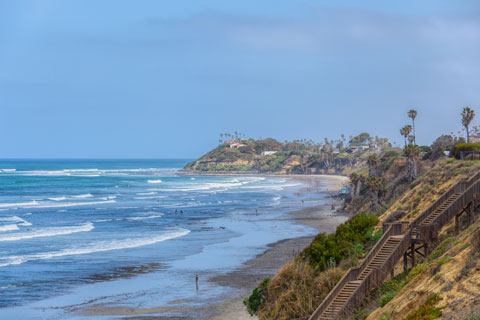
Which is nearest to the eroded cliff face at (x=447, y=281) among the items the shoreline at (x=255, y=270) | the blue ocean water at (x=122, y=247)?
the shoreline at (x=255, y=270)

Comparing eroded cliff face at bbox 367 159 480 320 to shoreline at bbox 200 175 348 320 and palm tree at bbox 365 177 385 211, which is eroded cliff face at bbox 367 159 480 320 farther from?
palm tree at bbox 365 177 385 211

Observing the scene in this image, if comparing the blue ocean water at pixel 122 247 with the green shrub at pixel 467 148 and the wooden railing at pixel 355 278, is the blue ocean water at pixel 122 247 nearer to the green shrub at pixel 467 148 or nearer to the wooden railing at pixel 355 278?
the wooden railing at pixel 355 278

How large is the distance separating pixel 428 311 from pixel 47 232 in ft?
166

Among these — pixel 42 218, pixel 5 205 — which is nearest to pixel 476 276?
pixel 42 218

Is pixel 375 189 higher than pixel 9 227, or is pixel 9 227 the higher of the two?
pixel 375 189

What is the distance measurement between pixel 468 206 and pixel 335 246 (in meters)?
6.84

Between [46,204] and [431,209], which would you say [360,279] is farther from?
[46,204]

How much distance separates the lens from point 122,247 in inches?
1972

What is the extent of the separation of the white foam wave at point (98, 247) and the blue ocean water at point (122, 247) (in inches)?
3.1

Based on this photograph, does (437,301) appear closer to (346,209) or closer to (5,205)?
(346,209)

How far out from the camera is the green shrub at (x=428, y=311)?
1535 centimetres

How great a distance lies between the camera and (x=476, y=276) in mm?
16562

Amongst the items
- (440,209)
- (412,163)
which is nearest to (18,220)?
(412,163)

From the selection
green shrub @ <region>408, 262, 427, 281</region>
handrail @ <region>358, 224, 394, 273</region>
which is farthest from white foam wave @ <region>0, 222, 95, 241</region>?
green shrub @ <region>408, 262, 427, 281</region>
